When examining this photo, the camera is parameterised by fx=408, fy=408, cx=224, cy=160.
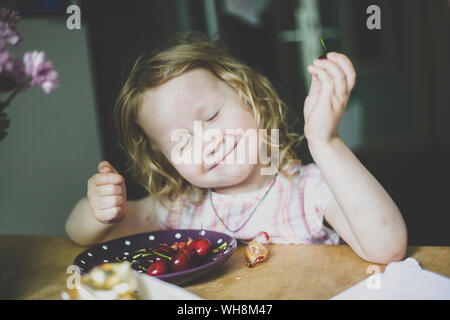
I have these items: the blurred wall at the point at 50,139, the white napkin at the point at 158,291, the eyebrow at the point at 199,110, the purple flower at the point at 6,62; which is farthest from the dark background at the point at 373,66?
the white napkin at the point at 158,291

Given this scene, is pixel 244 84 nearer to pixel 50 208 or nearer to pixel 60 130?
pixel 60 130

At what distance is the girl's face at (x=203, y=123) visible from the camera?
2.52 ft

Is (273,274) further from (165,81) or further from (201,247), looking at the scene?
(165,81)

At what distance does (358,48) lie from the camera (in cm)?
437

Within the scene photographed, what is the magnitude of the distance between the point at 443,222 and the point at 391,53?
10.3 ft

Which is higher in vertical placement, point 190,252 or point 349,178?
point 349,178

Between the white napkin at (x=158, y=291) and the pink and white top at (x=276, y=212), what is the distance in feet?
1.23

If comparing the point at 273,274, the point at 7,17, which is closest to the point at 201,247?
the point at 273,274

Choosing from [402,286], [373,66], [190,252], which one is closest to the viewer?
[402,286]

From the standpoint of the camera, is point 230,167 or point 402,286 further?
point 230,167

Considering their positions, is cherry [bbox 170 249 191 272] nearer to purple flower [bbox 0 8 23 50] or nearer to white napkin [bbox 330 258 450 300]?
white napkin [bbox 330 258 450 300]

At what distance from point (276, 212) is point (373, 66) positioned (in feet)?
12.8

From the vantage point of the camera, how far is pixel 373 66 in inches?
171

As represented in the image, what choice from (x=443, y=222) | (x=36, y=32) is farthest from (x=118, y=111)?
(x=443, y=222)
